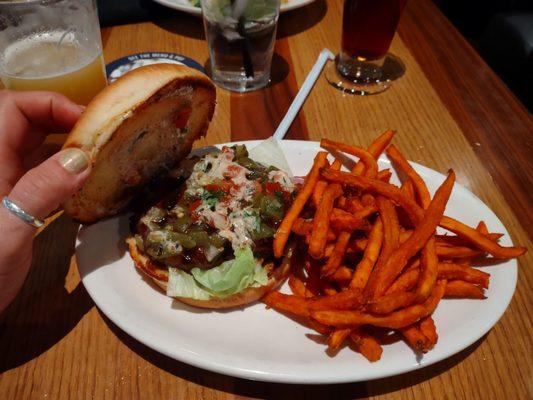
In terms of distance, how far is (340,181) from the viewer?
1.67m

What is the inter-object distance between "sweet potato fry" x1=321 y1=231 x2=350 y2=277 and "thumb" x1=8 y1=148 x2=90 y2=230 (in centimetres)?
87

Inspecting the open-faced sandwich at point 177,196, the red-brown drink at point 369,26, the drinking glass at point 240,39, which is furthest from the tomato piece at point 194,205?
the red-brown drink at point 369,26

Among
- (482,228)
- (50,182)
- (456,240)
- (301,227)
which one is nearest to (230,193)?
(301,227)

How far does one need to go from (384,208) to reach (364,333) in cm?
46

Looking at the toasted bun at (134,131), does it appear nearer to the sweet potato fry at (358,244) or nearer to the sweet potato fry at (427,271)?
the sweet potato fry at (358,244)

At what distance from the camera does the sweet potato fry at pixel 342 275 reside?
1505 mm

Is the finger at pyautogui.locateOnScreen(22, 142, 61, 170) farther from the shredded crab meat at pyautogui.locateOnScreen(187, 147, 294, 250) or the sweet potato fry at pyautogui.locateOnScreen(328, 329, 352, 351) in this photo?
the sweet potato fry at pyautogui.locateOnScreen(328, 329, 352, 351)

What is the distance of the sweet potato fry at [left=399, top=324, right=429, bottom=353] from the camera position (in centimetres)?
135

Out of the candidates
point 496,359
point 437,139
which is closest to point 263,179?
point 496,359

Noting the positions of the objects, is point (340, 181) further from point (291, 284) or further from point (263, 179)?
point (291, 284)

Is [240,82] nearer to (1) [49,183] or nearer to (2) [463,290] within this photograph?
(1) [49,183]

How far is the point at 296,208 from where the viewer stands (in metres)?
1.61

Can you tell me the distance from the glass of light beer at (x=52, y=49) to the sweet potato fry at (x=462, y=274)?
1807mm

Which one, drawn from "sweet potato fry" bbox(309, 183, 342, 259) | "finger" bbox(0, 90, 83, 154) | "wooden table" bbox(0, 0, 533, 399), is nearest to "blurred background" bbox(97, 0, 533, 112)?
"wooden table" bbox(0, 0, 533, 399)
